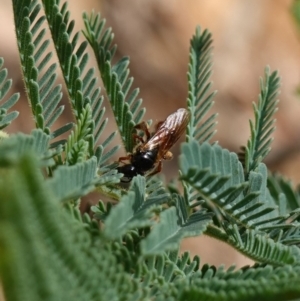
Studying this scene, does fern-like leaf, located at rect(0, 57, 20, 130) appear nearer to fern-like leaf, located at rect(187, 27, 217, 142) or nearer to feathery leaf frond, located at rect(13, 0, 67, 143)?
feathery leaf frond, located at rect(13, 0, 67, 143)

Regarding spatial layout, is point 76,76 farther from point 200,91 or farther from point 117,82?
point 200,91

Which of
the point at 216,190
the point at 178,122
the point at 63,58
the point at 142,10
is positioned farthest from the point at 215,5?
the point at 216,190

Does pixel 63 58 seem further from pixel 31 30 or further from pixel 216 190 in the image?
pixel 216 190

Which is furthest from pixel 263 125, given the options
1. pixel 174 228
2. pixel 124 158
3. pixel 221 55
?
pixel 221 55

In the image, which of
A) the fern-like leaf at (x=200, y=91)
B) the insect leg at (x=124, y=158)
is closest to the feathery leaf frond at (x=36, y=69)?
the insect leg at (x=124, y=158)

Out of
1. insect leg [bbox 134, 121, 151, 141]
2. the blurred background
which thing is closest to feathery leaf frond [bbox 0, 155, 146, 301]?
insect leg [bbox 134, 121, 151, 141]

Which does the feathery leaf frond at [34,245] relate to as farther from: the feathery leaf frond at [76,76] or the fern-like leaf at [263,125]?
the fern-like leaf at [263,125]
